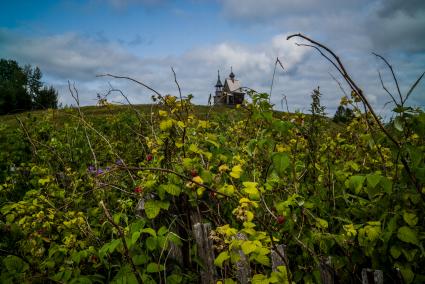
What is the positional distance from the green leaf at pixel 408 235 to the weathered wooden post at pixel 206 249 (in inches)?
46.1

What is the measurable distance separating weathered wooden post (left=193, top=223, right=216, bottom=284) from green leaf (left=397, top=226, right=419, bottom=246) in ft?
3.84

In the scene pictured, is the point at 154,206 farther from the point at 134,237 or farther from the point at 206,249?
the point at 206,249

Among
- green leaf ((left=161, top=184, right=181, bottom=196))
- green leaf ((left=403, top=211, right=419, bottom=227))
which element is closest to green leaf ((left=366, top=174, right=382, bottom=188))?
green leaf ((left=403, top=211, right=419, bottom=227))

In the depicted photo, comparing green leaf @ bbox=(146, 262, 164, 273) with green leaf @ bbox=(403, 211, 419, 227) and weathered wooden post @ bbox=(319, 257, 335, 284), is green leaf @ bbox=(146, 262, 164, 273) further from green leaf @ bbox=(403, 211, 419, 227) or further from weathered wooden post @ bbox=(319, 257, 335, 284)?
green leaf @ bbox=(403, 211, 419, 227)

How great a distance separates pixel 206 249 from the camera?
2.24 m

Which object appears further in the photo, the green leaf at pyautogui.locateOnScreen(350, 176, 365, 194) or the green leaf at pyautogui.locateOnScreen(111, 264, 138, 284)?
the green leaf at pyautogui.locateOnScreen(111, 264, 138, 284)

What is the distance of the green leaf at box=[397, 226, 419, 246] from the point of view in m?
1.89

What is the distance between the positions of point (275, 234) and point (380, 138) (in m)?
0.98

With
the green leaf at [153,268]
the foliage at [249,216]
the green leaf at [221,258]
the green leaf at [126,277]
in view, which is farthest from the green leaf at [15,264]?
the green leaf at [221,258]

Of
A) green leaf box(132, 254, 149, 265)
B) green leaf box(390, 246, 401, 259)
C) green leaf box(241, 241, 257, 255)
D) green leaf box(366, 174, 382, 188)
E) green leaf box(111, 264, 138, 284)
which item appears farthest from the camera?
green leaf box(132, 254, 149, 265)

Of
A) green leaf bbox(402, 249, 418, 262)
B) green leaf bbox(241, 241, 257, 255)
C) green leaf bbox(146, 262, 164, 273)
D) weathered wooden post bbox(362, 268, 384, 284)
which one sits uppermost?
green leaf bbox(241, 241, 257, 255)

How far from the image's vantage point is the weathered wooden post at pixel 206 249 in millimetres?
2238

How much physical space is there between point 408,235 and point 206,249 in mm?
1250

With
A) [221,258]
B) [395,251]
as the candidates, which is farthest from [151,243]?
[395,251]
